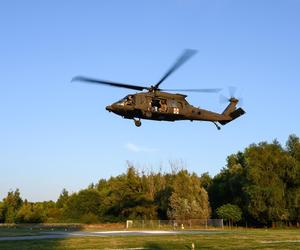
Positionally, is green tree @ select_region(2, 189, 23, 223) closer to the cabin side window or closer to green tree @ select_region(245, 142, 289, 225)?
green tree @ select_region(245, 142, 289, 225)

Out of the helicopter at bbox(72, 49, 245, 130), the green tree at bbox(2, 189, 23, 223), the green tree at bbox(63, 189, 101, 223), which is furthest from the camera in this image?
the green tree at bbox(2, 189, 23, 223)

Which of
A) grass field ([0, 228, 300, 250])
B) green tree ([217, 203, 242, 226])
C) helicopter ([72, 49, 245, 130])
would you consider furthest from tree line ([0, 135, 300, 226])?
helicopter ([72, 49, 245, 130])

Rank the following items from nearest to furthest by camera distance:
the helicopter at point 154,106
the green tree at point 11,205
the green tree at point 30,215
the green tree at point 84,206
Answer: the helicopter at point 154,106, the green tree at point 84,206, the green tree at point 30,215, the green tree at point 11,205

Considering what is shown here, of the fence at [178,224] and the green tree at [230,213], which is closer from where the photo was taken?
the fence at [178,224]

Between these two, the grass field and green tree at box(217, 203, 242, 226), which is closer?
the grass field

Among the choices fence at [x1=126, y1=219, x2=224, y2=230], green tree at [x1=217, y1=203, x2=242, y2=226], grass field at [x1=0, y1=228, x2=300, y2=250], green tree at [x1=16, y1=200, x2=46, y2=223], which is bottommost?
grass field at [x1=0, y1=228, x2=300, y2=250]

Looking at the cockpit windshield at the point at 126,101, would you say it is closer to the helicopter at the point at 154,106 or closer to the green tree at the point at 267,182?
the helicopter at the point at 154,106

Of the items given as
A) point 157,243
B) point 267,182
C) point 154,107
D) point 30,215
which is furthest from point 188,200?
point 154,107

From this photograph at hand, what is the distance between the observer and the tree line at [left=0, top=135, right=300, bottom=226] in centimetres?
7662

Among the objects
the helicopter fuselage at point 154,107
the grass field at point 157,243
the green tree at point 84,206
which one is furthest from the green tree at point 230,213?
the helicopter fuselage at point 154,107

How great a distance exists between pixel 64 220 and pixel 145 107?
282ft

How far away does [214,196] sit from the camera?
97.4 meters

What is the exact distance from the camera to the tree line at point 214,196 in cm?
7662

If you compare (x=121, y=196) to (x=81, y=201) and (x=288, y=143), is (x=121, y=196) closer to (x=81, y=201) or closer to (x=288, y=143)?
(x=81, y=201)
